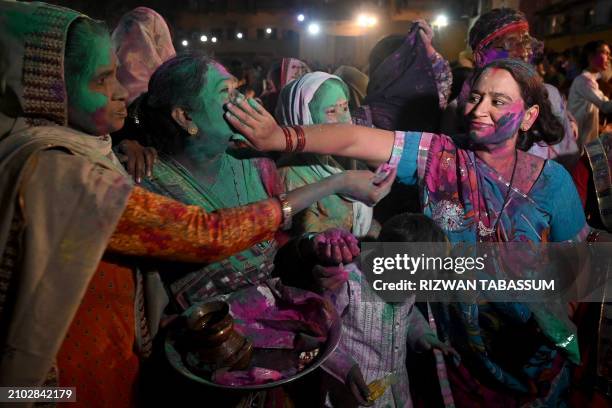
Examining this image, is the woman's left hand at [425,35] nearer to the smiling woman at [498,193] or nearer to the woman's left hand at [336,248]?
the smiling woman at [498,193]

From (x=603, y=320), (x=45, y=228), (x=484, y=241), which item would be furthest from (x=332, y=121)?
(x=603, y=320)

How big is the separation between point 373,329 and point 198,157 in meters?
1.21

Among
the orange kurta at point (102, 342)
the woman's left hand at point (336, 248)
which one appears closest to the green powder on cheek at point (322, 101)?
the woman's left hand at point (336, 248)

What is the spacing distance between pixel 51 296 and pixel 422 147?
73.2 inches

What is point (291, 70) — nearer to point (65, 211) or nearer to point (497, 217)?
point (497, 217)

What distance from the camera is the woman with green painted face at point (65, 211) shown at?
1.22 meters

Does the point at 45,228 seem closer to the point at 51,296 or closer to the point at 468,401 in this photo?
the point at 51,296

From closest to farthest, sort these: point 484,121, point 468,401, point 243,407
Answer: point 243,407 < point 484,121 < point 468,401

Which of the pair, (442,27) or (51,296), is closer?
(51,296)

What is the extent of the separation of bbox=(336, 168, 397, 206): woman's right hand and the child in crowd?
0.87 feet

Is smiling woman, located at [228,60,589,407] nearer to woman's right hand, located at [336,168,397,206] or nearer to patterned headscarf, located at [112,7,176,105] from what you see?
woman's right hand, located at [336,168,397,206]

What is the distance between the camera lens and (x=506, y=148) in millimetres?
2277

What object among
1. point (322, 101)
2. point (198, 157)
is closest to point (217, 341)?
point (198, 157)

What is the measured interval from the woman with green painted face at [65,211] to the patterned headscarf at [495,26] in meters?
2.52
